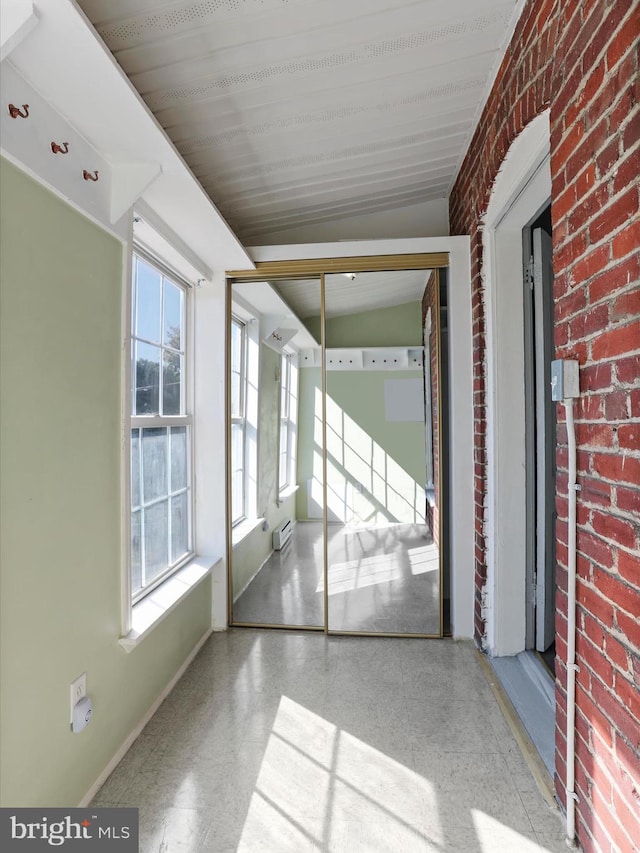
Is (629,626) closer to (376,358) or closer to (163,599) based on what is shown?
(163,599)

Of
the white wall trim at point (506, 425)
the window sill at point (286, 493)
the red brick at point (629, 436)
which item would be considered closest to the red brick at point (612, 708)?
the red brick at point (629, 436)

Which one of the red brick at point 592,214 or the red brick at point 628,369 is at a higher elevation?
the red brick at point 592,214

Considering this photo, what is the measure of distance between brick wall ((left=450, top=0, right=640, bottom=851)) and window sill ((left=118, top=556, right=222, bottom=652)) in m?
1.60

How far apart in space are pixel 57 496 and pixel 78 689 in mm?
665

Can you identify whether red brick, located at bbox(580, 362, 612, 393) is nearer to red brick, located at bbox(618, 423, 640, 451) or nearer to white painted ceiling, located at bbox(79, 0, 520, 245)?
red brick, located at bbox(618, 423, 640, 451)

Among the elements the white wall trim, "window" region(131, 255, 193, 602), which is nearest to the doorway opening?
the white wall trim

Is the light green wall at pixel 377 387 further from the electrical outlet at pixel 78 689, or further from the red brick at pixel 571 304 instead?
the electrical outlet at pixel 78 689

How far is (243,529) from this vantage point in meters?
3.34

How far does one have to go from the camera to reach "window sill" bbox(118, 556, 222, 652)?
6.56 ft

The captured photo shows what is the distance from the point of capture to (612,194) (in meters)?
1.23

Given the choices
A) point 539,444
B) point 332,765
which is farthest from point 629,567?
point 539,444

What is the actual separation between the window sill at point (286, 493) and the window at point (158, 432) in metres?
0.62

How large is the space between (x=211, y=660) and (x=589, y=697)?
1.96 m

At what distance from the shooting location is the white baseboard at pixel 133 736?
1706 mm
